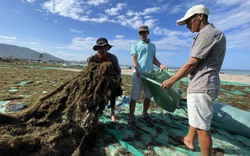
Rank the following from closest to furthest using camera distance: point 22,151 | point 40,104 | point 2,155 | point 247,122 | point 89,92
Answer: point 2,155 < point 22,151 < point 89,92 < point 40,104 < point 247,122

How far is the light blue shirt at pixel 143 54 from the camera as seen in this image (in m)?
3.29

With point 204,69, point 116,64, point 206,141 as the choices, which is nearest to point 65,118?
point 116,64

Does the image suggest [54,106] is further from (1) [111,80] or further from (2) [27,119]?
(1) [111,80]

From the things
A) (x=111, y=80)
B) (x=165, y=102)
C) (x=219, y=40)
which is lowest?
(x=165, y=102)

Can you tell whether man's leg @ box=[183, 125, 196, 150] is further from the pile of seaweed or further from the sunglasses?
the sunglasses

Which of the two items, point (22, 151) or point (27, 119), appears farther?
point (27, 119)

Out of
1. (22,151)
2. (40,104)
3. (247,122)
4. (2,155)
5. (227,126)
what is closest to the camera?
(2,155)

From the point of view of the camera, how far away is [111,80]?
8.81ft

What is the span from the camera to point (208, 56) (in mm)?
1989

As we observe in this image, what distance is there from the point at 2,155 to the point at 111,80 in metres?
1.62

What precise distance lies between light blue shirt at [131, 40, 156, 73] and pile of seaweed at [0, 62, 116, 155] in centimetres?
83

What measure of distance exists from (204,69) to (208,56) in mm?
160

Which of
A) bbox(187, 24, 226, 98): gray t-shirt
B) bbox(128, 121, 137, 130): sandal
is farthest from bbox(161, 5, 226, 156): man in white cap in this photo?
bbox(128, 121, 137, 130): sandal

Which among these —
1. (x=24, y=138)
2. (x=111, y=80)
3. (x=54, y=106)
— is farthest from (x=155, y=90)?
(x=24, y=138)
